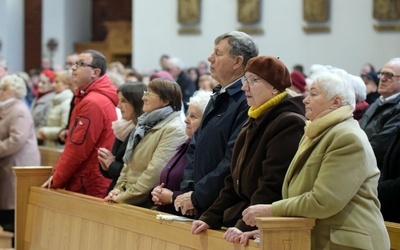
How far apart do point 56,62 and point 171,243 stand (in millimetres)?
15076

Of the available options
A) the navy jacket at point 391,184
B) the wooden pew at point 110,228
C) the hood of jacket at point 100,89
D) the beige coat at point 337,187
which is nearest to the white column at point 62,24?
the hood of jacket at point 100,89

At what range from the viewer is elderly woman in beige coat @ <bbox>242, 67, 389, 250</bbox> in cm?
405

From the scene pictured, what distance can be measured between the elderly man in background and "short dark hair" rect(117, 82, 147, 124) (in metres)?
1.26

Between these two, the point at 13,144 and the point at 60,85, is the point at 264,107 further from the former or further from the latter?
the point at 60,85

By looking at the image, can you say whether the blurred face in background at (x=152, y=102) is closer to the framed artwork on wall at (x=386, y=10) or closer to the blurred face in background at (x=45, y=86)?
the blurred face in background at (x=45, y=86)

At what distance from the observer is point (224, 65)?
4.99 meters

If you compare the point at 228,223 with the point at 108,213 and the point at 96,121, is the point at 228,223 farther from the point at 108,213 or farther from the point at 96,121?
the point at 96,121

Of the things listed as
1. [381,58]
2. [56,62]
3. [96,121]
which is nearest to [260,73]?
[96,121]

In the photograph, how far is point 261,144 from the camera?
14.6 ft

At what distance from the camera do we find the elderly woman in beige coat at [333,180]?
4.05 m

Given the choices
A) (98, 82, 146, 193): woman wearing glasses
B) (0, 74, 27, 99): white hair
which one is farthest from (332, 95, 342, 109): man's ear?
(0, 74, 27, 99): white hair

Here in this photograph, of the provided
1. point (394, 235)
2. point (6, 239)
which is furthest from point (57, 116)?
point (394, 235)

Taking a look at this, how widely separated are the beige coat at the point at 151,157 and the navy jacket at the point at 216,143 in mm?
697

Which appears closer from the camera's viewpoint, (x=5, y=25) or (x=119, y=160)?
(x=119, y=160)
